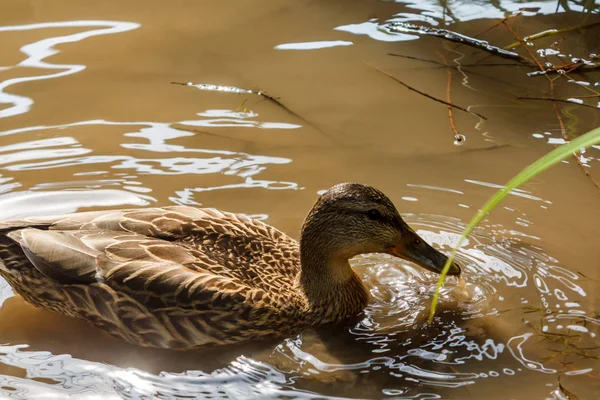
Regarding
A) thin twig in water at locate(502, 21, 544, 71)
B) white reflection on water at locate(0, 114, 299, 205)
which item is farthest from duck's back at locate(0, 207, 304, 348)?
thin twig in water at locate(502, 21, 544, 71)

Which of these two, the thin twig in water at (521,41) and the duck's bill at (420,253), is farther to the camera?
the thin twig in water at (521,41)

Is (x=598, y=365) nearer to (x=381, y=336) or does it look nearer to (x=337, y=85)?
(x=381, y=336)

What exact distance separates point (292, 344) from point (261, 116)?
2393 mm

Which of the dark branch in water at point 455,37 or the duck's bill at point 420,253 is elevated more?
the dark branch in water at point 455,37

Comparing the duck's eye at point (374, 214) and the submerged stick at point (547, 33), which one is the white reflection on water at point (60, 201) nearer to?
the duck's eye at point (374, 214)

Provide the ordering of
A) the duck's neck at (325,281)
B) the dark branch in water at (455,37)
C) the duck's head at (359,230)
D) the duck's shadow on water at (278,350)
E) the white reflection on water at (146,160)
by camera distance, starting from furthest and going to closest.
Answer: the dark branch in water at (455,37)
the white reflection on water at (146,160)
the duck's neck at (325,281)
the duck's head at (359,230)
the duck's shadow on water at (278,350)

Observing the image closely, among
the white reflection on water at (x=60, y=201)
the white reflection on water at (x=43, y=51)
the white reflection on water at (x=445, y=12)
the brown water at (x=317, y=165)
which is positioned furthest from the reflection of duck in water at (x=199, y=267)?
the white reflection on water at (x=445, y=12)

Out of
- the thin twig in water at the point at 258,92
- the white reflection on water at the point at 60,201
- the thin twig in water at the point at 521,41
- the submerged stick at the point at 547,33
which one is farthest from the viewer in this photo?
the submerged stick at the point at 547,33

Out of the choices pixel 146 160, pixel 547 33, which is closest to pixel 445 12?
pixel 547 33

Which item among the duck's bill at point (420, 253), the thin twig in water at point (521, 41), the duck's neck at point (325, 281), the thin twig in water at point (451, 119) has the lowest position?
the duck's neck at point (325, 281)

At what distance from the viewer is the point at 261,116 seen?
6.53 meters

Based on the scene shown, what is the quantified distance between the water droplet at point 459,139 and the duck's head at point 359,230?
5.86 ft

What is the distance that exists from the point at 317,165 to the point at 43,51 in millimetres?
2774

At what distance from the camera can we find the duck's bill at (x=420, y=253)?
4.61 m
